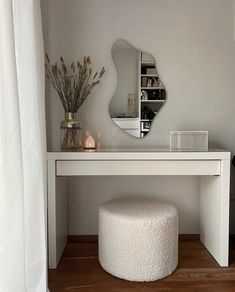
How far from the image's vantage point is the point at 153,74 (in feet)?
6.56

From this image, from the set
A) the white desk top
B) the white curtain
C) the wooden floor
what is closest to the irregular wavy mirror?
the white desk top

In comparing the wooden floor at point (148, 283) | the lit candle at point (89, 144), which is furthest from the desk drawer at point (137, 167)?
the wooden floor at point (148, 283)

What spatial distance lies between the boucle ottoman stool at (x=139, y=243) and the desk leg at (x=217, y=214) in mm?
276

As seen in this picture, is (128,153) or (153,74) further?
(153,74)

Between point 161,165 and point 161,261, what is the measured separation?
500mm

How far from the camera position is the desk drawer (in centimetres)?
158

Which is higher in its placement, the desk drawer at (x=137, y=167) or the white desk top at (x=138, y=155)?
the white desk top at (x=138, y=155)

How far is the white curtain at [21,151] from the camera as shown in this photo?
92 cm

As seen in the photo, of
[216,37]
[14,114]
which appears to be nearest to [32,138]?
[14,114]

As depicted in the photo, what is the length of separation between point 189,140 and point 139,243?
2.41 feet

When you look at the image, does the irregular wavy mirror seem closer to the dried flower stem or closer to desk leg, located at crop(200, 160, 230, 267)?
the dried flower stem

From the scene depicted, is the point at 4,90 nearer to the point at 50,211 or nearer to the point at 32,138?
the point at 32,138

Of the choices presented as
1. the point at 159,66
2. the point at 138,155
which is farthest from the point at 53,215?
the point at 159,66

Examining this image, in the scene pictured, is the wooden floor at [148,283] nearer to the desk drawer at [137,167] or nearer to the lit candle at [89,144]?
the desk drawer at [137,167]
